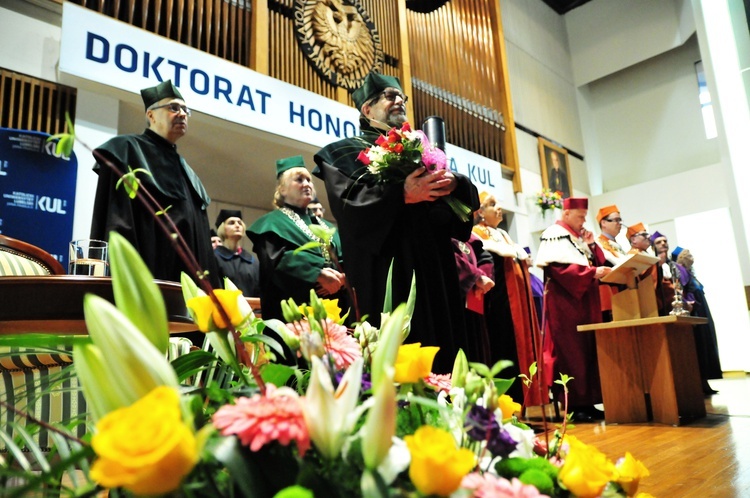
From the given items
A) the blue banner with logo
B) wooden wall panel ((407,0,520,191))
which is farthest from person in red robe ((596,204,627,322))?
the blue banner with logo

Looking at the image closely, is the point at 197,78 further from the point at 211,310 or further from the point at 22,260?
the point at 211,310

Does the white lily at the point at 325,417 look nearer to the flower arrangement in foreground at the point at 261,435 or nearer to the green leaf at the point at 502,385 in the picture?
the flower arrangement in foreground at the point at 261,435

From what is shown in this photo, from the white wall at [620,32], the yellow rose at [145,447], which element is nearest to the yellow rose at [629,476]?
the yellow rose at [145,447]

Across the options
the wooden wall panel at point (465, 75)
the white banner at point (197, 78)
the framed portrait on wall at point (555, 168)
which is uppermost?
the wooden wall panel at point (465, 75)

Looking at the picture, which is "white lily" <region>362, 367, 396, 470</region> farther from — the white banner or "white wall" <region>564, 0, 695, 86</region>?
"white wall" <region>564, 0, 695, 86</region>

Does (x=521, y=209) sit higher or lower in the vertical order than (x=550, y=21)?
lower

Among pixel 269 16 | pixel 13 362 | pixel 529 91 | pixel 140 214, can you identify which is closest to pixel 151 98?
pixel 140 214

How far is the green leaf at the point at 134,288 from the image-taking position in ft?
1.24

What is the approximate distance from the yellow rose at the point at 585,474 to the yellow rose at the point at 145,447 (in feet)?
0.92

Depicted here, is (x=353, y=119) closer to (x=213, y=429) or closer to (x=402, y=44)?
(x=402, y=44)

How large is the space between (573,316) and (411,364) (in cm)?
387

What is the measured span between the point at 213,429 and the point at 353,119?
5417 millimetres

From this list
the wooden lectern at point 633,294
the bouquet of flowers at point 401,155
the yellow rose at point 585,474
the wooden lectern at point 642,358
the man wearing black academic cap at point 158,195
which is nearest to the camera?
the yellow rose at point 585,474

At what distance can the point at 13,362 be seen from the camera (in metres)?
2.02
